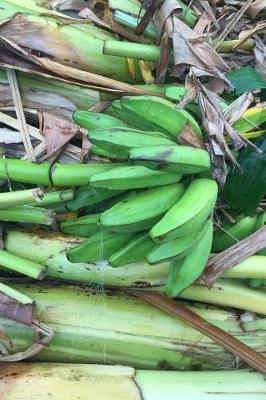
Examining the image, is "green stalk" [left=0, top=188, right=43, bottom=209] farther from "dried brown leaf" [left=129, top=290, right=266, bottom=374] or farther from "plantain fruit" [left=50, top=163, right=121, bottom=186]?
"dried brown leaf" [left=129, top=290, right=266, bottom=374]

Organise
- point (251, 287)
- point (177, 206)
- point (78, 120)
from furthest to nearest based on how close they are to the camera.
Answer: point (251, 287) < point (78, 120) < point (177, 206)

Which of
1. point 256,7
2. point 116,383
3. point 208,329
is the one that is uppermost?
point 256,7

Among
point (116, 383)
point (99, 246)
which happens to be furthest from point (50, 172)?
point (116, 383)

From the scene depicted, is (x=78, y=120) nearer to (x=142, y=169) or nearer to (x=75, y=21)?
(x=142, y=169)

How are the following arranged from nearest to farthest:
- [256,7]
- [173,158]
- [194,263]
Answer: [173,158] → [194,263] → [256,7]

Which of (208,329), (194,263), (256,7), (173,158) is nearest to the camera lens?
(173,158)

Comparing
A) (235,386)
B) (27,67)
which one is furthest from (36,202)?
(235,386)

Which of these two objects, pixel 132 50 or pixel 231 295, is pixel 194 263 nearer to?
pixel 231 295
